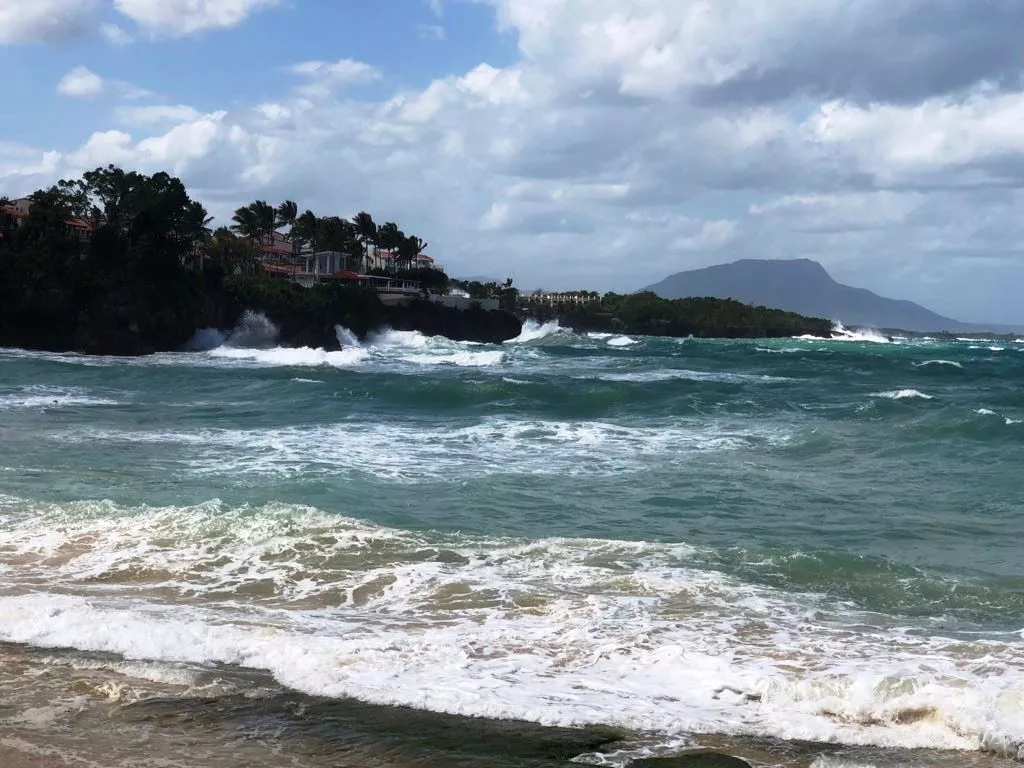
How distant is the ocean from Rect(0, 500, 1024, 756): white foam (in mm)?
34

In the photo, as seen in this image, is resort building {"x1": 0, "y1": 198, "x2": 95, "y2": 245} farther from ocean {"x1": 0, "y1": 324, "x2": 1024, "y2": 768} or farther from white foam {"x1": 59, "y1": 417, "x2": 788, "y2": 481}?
white foam {"x1": 59, "y1": 417, "x2": 788, "y2": 481}

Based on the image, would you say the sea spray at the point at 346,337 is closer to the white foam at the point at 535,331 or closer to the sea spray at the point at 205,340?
the sea spray at the point at 205,340

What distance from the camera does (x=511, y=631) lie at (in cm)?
822

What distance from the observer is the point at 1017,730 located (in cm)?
612

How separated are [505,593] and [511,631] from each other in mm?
1214

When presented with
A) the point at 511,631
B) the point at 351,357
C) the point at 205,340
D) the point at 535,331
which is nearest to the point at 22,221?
the point at 205,340

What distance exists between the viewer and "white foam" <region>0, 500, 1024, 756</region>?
6469mm

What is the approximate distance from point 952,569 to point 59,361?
1564 inches

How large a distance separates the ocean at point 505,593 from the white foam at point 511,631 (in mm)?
34

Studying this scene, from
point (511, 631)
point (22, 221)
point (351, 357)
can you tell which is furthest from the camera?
point (22, 221)

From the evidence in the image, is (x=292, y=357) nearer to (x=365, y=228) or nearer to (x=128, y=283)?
(x=128, y=283)

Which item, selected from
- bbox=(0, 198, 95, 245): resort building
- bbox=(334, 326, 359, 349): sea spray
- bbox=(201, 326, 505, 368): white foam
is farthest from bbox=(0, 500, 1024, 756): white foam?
bbox=(334, 326, 359, 349): sea spray

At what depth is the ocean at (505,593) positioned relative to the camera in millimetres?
6059


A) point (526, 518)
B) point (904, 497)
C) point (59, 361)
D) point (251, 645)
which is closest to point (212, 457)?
point (526, 518)
